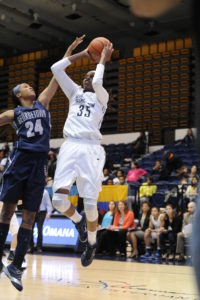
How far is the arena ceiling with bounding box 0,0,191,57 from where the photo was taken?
17750 mm

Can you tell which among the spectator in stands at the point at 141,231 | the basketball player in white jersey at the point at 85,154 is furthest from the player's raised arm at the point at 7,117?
the spectator in stands at the point at 141,231

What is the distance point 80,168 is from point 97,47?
1103 millimetres

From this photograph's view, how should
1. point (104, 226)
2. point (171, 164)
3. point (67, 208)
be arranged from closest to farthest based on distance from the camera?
1. point (67, 208)
2. point (104, 226)
3. point (171, 164)

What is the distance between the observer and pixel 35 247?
1098 cm

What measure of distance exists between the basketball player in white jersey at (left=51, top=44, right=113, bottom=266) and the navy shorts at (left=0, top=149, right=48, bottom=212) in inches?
17.8

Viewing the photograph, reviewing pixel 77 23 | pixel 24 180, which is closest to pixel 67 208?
pixel 24 180

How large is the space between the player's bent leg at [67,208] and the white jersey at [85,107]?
0.53m

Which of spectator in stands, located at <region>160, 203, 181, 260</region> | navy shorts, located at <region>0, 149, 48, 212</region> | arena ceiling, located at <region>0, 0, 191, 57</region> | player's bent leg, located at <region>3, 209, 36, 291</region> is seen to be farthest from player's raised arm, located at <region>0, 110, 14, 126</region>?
arena ceiling, located at <region>0, 0, 191, 57</region>

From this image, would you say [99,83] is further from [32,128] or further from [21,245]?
[21,245]

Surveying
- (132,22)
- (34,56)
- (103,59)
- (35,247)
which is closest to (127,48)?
(132,22)

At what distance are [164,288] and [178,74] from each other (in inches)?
564

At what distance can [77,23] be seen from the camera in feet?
63.3

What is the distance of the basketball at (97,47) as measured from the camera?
4527mm

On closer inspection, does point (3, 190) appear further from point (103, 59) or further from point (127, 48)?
point (127, 48)
